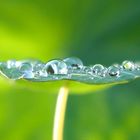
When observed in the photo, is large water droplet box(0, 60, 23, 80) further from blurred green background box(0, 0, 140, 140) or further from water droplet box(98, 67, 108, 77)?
blurred green background box(0, 0, 140, 140)

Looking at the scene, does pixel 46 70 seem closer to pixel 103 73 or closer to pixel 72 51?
pixel 103 73

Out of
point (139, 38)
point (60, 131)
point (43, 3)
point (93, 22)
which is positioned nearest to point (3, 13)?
point (43, 3)

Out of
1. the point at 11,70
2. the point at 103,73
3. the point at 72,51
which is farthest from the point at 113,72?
the point at 72,51

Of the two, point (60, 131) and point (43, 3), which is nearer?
point (60, 131)

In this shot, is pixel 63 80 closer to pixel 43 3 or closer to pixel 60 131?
pixel 60 131

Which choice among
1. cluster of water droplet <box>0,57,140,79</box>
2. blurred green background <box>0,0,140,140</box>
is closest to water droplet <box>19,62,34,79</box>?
cluster of water droplet <box>0,57,140,79</box>

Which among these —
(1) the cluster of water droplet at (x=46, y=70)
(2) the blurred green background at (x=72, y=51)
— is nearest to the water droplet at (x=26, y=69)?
(1) the cluster of water droplet at (x=46, y=70)
